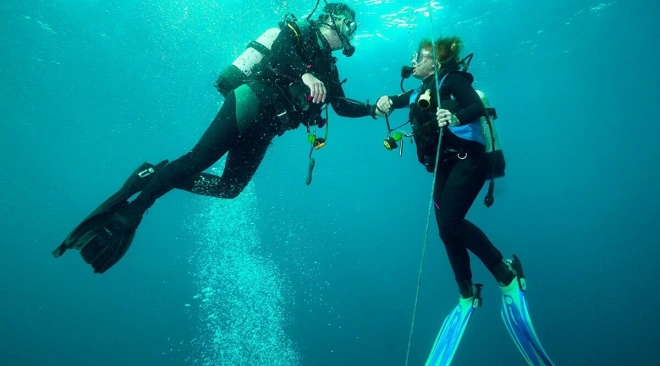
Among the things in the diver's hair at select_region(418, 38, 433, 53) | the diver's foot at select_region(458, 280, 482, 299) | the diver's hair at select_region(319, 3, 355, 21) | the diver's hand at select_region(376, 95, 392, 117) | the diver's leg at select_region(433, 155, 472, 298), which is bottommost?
the diver's foot at select_region(458, 280, 482, 299)

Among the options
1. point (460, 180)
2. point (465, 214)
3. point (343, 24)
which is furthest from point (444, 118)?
point (343, 24)

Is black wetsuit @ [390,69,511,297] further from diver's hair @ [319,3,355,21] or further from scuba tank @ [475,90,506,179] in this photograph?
diver's hair @ [319,3,355,21]

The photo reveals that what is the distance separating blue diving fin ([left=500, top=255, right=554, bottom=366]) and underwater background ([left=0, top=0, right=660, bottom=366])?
1265 cm

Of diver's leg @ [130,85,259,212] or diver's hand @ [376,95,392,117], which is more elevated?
diver's hand @ [376,95,392,117]

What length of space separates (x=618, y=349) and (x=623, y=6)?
823 inches

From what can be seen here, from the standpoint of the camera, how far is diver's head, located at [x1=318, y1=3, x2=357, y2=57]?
3.87m

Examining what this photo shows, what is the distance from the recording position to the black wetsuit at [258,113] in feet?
11.2

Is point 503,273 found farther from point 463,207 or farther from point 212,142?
point 212,142

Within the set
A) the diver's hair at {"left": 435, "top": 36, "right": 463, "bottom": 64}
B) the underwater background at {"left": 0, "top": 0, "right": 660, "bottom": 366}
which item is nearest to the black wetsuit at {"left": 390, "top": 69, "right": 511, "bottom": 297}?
the diver's hair at {"left": 435, "top": 36, "right": 463, "bottom": 64}

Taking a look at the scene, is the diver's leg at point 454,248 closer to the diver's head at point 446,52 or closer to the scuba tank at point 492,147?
the scuba tank at point 492,147

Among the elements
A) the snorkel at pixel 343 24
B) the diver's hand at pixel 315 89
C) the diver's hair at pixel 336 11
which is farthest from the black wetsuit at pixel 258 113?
the diver's hair at pixel 336 11

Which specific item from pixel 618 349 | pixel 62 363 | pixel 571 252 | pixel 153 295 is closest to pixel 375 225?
pixel 571 252

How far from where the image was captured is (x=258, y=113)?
11.3ft

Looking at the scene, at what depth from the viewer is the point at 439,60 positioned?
368cm
